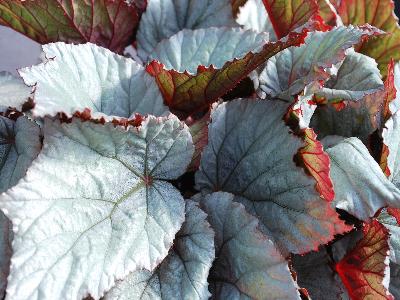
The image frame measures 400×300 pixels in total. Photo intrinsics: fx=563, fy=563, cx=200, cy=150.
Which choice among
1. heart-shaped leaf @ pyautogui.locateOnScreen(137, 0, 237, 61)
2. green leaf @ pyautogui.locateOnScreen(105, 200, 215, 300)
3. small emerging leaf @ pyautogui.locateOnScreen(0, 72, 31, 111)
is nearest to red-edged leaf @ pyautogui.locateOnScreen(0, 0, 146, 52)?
heart-shaped leaf @ pyautogui.locateOnScreen(137, 0, 237, 61)

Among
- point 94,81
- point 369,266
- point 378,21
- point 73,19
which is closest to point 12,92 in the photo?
point 94,81

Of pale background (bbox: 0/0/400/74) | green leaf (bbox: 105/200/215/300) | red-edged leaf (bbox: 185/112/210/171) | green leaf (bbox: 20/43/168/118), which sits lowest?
green leaf (bbox: 105/200/215/300)

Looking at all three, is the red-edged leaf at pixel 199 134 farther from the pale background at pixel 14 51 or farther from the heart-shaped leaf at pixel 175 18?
the pale background at pixel 14 51

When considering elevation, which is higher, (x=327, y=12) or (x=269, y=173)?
(x=327, y=12)

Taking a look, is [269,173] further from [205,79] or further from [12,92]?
[12,92]

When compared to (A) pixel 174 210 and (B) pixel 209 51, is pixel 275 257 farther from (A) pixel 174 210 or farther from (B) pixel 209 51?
(B) pixel 209 51

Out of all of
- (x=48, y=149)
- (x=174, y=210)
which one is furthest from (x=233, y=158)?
(x=48, y=149)

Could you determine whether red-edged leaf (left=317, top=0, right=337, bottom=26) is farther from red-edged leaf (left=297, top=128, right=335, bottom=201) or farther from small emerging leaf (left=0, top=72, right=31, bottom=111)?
small emerging leaf (left=0, top=72, right=31, bottom=111)
